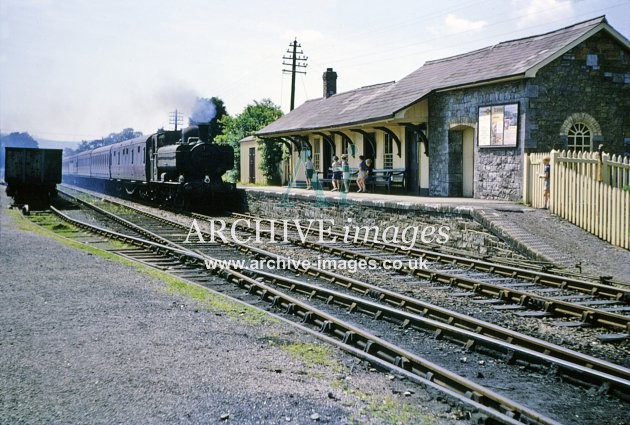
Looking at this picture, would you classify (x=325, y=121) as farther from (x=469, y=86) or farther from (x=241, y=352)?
(x=241, y=352)

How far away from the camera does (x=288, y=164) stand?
99.6 feet

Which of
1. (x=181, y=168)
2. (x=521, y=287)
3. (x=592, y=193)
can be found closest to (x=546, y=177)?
(x=592, y=193)

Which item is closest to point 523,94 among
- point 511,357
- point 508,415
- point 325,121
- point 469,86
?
point 469,86

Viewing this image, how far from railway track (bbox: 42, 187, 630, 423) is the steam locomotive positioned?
449 inches

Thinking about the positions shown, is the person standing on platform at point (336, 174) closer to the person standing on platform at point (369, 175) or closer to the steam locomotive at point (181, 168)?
the person standing on platform at point (369, 175)

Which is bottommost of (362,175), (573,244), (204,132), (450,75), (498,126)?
(573,244)

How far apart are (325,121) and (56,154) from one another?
1206 cm

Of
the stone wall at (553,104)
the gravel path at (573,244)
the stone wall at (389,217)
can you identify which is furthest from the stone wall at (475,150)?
the stone wall at (389,217)

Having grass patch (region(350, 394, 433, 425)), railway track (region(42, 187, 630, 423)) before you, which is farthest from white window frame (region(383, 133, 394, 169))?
grass patch (region(350, 394, 433, 425))

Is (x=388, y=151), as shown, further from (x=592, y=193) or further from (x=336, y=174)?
(x=592, y=193)

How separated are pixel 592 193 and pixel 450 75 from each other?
8.70m

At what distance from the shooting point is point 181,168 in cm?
2161

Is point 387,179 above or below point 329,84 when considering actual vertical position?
below

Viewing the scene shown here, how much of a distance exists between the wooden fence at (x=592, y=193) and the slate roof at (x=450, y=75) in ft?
11.8
